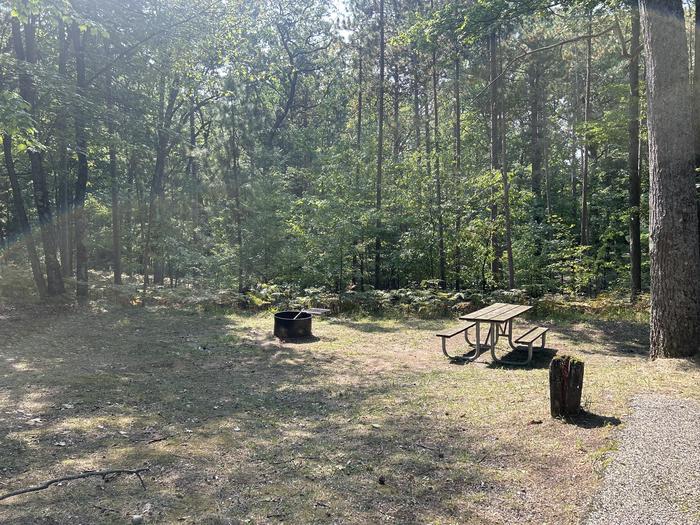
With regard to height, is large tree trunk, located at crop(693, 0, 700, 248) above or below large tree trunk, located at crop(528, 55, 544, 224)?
below

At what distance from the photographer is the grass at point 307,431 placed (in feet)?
10.2

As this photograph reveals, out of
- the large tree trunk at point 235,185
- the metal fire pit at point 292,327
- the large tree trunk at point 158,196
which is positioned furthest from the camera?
the large tree trunk at point 158,196

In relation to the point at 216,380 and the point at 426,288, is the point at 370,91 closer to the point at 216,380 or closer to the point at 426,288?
the point at 426,288

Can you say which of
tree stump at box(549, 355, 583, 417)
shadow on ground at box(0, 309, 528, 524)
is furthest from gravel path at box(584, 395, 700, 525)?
shadow on ground at box(0, 309, 528, 524)

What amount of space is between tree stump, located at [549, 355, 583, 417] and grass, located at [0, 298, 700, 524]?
0.17 metres

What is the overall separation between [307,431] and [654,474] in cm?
284

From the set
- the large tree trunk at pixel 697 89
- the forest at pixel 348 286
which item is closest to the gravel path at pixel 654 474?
the forest at pixel 348 286

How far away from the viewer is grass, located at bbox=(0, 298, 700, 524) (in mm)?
3100

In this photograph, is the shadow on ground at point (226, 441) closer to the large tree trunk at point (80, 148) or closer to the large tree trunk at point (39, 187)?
the large tree trunk at point (39, 187)

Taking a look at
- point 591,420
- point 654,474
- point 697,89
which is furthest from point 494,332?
point 697,89

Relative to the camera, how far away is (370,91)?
21.3 m

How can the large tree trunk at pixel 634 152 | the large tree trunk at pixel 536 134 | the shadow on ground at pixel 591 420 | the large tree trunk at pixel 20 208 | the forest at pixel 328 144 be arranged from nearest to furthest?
the shadow on ground at pixel 591 420 → the large tree trunk at pixel 634 152 → the forest at pixel 328 144 → the large tree trunk at pixel 20 208 → the large tree trunk at pixel 536 134

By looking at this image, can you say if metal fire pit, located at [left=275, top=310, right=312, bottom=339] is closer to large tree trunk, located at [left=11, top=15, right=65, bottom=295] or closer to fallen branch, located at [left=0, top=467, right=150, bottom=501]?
fallen branch, located at [left=0, top=467, right=150, bottom=501]

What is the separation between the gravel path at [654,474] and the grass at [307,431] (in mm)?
129
